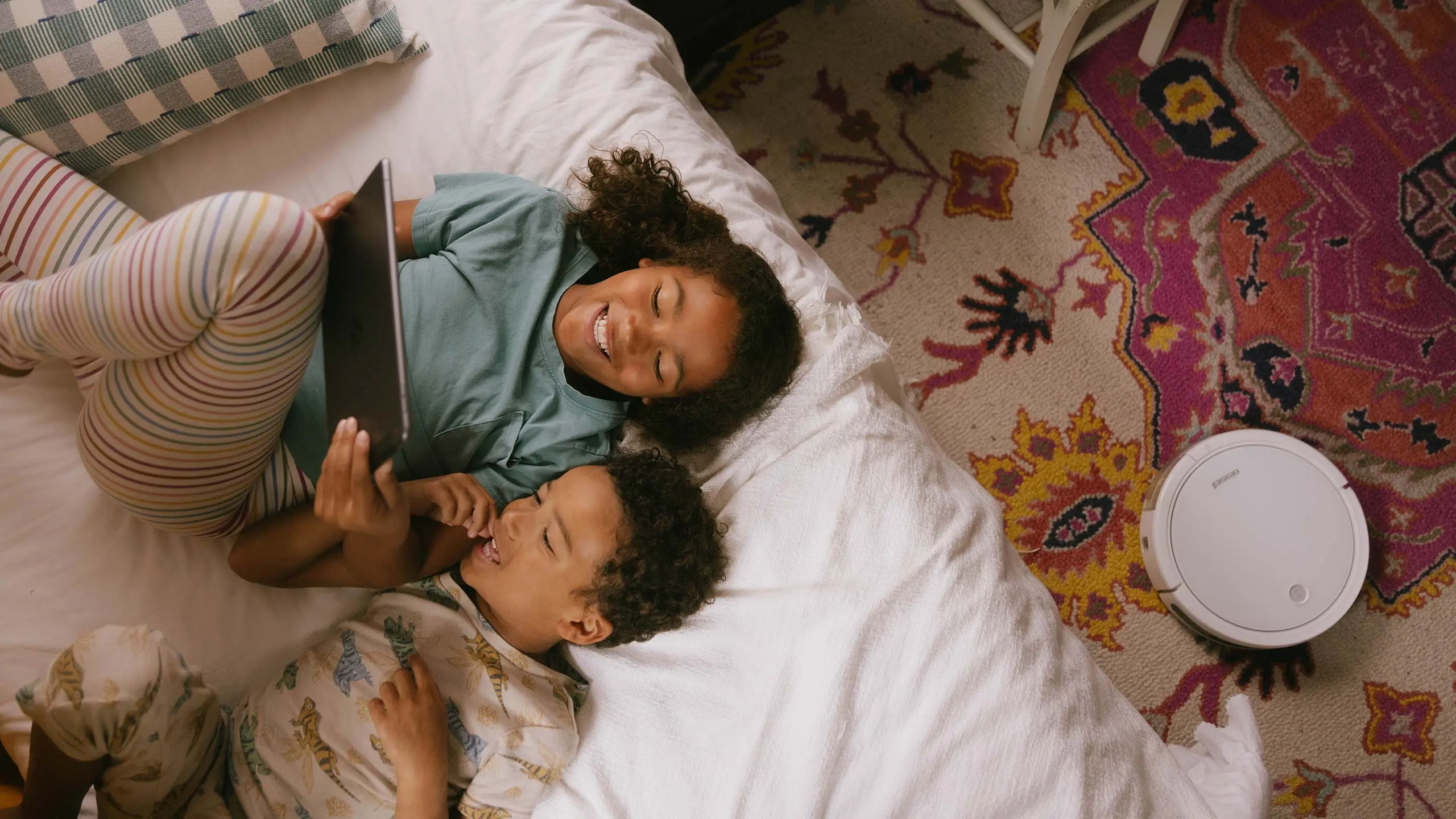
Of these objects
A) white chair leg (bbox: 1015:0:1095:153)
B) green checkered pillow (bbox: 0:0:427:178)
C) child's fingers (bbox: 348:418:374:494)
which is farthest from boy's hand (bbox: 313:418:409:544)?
white chair leg (bbox: 1015:0:1095:153)

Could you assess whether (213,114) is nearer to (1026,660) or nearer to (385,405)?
(385,405)

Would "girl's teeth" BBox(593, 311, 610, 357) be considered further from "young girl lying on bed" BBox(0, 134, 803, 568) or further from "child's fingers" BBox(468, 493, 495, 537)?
"child's fingers" BBox(468, 493, 495, 537)

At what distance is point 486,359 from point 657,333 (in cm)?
21

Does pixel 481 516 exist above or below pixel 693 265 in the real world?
below

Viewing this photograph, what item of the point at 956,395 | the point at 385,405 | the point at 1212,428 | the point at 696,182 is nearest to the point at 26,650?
the point at 385,405

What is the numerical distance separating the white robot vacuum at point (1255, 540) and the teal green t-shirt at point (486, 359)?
90 cm

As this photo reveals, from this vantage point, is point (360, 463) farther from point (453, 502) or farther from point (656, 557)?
point (656, 557)

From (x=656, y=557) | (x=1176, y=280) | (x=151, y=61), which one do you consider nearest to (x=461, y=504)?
(x=656, y=557)

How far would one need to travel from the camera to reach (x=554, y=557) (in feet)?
3.13

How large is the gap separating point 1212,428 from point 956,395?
453mm

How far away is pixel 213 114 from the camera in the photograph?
A: 108 centimetres

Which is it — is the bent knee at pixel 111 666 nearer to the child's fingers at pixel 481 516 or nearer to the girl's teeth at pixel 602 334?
the child's fingers at pixel 481 516

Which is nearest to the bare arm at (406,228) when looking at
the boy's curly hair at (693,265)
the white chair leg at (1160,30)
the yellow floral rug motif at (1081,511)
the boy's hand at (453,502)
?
the boy's curly hair at (693,265)

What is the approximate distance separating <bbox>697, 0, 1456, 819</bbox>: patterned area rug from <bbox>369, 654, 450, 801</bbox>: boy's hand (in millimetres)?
963
